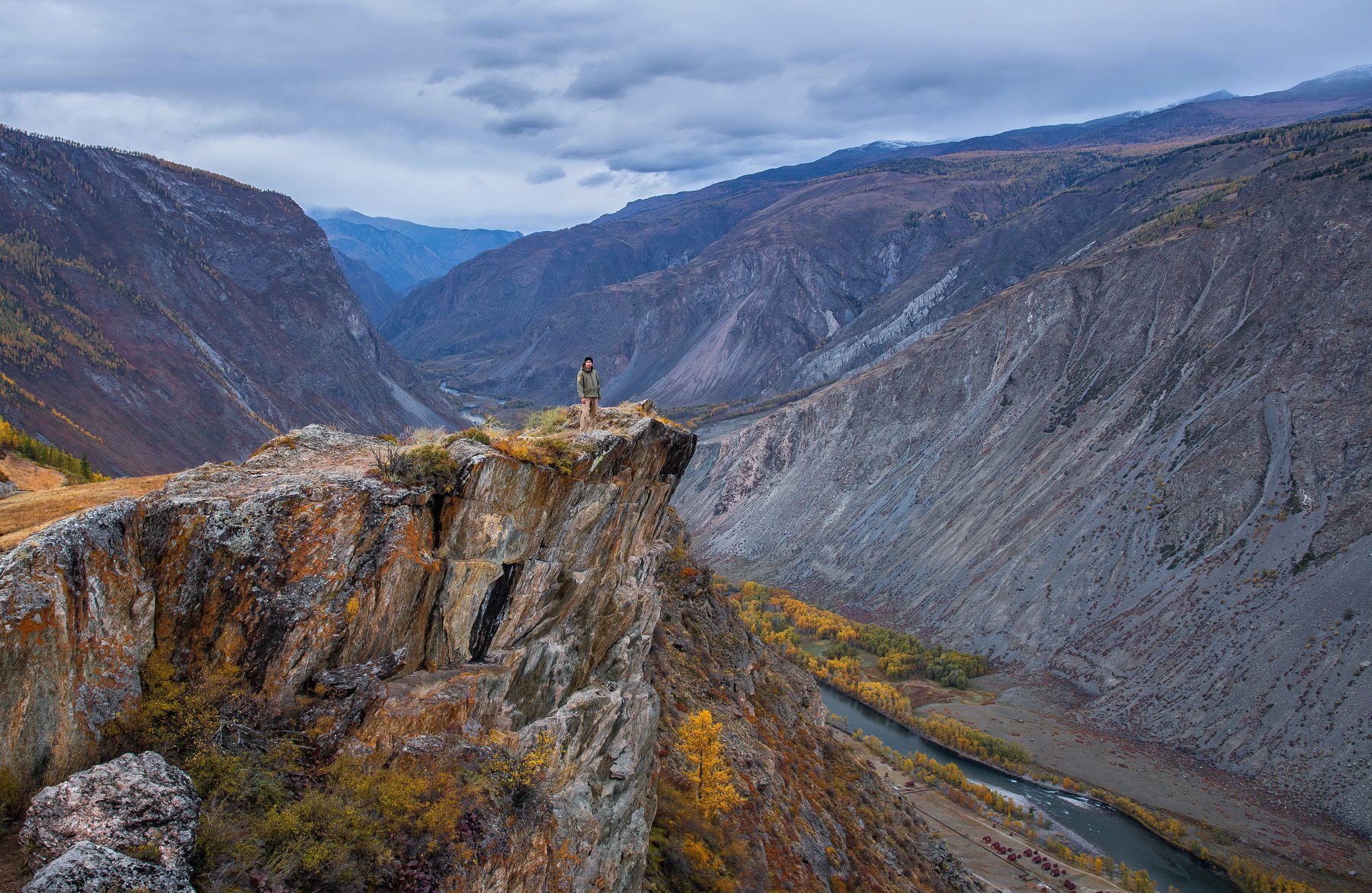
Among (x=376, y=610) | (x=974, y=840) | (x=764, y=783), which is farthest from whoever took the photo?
(x=974, y=840)

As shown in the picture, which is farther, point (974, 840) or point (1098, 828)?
point (1098, 828)

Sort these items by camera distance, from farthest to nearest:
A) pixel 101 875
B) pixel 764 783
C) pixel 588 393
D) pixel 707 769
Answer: pixel 764 783
pixel 707 769
pixel 588 393
pixel 101 875

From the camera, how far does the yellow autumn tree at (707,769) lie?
19562 millimetres

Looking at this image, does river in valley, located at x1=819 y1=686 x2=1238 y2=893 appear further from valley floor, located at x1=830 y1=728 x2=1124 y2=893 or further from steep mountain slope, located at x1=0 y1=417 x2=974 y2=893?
steep mountain slope, located at x1=0 y1=417 x2=974 y2=893

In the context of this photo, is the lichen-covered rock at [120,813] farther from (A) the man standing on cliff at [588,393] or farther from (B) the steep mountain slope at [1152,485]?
(B) the steep mountain slope at [1152,485]

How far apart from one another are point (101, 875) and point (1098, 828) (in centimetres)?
5555

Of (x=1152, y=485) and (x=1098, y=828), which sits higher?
(x=1152, y=485)

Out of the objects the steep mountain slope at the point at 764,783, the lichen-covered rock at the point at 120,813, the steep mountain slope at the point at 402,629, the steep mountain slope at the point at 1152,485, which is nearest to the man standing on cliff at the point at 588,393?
the steep mountain slope at the point at 402,629

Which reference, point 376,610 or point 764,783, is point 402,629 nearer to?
point 376,610

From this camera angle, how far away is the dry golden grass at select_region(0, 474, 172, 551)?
1045cm

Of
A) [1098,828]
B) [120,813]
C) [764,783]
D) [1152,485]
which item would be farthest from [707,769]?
[1152,485]

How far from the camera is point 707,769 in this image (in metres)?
20.1

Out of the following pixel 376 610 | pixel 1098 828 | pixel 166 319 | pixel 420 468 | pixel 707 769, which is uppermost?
pixel 166 319

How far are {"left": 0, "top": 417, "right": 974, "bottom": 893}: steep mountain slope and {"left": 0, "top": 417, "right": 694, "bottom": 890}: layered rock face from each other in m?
0.03
